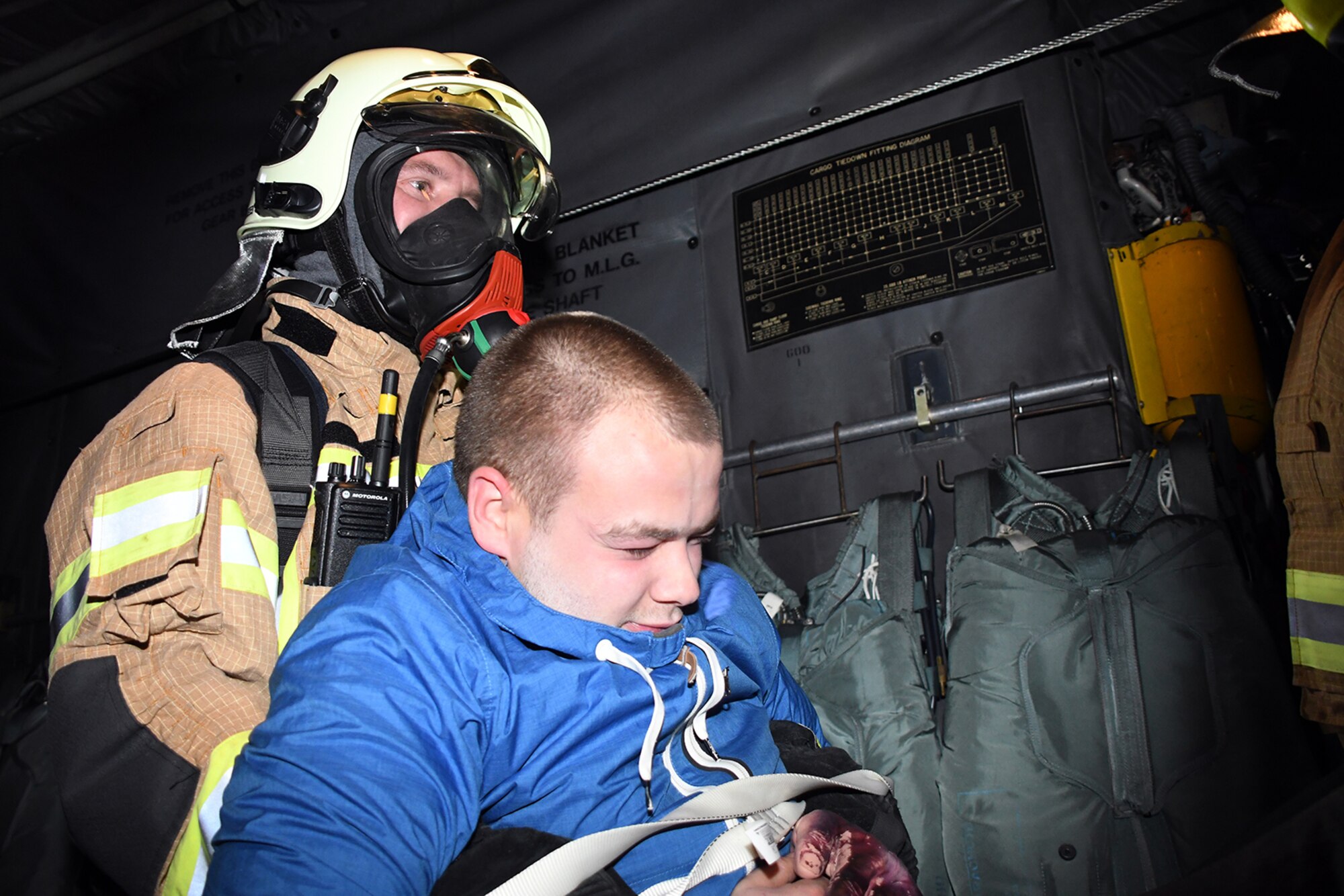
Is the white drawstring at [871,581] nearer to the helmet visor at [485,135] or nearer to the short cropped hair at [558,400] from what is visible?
the short cropped hair at [558,400]

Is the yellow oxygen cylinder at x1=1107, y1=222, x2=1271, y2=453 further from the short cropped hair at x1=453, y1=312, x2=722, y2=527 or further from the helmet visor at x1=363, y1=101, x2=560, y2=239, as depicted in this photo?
the helmet visor at x1=363, y1=101, x2=560, y2=239

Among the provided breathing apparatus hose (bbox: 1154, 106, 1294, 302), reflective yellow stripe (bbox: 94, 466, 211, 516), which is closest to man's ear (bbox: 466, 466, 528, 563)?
reflective yellow stripe (bbox: 94, 466, 211, 516)

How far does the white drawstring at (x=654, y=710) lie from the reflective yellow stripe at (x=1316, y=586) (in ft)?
4.26

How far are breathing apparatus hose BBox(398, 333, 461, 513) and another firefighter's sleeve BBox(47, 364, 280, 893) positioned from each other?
0.92 ft

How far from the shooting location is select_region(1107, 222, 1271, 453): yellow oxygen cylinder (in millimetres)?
2363

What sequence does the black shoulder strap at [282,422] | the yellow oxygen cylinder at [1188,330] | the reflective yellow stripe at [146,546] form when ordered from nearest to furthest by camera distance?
1. the reflective yellow stripe at [146,546]
2. the black shoulder strap at [282,422]
3. the yellow oxygen cylinder at [1188,330]

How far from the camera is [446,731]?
1.17 m

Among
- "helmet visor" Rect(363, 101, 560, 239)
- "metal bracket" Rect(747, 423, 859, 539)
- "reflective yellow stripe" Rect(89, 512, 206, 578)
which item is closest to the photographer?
"reflective yellow stripe" Rect(89, 512, 206, 578)

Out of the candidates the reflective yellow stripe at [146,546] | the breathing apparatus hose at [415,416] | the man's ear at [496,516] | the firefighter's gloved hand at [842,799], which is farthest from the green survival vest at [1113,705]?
the reflective yellow stripe at [146,546]

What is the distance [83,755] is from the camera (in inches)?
55.7

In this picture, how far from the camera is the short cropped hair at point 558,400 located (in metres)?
1.35

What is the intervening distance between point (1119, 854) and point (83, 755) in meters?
2.12

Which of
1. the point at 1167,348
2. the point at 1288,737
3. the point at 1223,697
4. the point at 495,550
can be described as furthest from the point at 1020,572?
the point at 495,550

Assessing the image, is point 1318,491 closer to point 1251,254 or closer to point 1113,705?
point 1113,705
